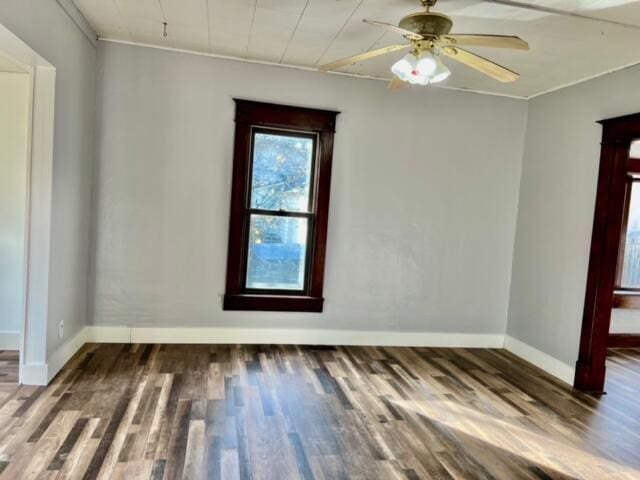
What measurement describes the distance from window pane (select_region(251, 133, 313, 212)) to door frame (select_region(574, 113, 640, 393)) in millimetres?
2428

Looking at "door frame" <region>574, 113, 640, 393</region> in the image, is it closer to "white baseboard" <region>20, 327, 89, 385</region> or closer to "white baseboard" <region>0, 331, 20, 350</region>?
A: "white baseboard" <region>20, 327, 89, 385</region>

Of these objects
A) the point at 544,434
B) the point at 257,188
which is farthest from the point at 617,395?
the point at 257,188

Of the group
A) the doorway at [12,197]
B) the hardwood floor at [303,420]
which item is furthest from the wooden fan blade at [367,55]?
the doorway at [12,197]

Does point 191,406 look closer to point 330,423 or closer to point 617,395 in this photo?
point 330,423

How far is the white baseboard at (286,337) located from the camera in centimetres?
414

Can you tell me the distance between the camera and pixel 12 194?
375 centimetres

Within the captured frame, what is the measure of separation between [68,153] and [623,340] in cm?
575

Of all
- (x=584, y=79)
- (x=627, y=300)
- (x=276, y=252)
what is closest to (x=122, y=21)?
(x=276, y=252)

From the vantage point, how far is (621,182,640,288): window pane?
5.49m

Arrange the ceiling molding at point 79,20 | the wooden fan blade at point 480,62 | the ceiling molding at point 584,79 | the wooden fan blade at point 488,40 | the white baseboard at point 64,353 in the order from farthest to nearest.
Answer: the ceiling molding at point 584,79
the white baseboard at point 64,353
the ceiling molding at point 79,20
the wooden fan blade at point 480,62
the wooden fan blade at point 488,40

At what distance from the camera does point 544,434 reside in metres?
2.97

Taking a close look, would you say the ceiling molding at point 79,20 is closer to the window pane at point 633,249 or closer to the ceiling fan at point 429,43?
the ceiling fan at point 429,43

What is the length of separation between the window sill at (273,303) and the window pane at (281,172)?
2.70ft

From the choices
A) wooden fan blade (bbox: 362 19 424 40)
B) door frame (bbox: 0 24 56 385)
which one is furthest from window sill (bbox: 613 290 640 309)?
door frame (bbox: 0 24 56 385)
